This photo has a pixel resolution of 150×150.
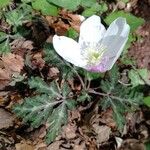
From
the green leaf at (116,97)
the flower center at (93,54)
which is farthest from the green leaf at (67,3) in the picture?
the green leaf at (116,97)

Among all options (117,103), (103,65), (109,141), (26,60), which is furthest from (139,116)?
(26,60)

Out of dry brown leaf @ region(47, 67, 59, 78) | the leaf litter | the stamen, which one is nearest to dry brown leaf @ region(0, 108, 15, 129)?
the leaf litter

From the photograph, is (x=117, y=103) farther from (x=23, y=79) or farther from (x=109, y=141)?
(x=23, y=79)

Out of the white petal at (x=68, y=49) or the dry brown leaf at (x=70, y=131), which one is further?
the dry brown leaf at (x=70, y=131)

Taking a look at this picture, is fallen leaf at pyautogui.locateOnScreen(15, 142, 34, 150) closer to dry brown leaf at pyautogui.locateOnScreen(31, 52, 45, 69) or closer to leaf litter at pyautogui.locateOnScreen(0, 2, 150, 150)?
leaf litter at pyautogui.locateOnScreen(0, 2, 150, 150)

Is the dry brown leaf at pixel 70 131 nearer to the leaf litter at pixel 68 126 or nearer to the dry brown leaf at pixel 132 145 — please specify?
the leaf litter at pixel 68 126

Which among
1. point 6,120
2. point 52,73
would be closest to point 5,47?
point 52,73
